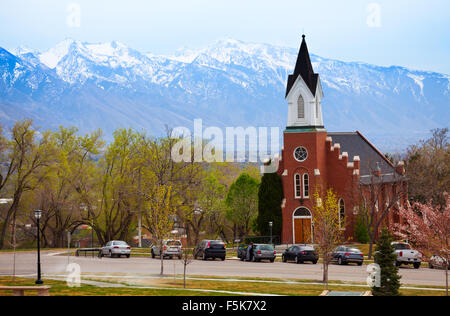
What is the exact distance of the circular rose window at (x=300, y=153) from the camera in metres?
65.1

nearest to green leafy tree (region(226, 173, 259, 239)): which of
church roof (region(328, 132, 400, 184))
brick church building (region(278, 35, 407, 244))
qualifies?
brick church building (region(278, 35, 407, 244))

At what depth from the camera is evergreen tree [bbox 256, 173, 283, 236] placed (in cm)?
6456

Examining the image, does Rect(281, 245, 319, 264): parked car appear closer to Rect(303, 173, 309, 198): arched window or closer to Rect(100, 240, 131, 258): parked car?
Rect(100, 240, 131, 258): parked car

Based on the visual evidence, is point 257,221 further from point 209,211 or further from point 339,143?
point 339,143

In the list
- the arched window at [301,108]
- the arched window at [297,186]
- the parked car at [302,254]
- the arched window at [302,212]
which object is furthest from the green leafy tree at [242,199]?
the parked car at [302,254]

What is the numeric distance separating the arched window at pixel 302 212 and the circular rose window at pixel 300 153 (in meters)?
4.93

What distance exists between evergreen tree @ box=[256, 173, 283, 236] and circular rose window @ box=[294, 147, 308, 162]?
3.00 meters

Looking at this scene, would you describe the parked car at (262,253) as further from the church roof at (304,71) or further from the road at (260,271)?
the church roof at (304,71)

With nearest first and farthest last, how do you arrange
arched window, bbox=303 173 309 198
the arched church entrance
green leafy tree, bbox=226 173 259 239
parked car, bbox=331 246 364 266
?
parked car, bbox=331 246 364 266 < the arched church entrance < arched window, bbox=303 173 309 198 < green leafy tree, bbox=226 173 259 239

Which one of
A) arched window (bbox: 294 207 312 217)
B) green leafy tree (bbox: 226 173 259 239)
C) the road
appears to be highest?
green leafy tree (bbox: 226 173 259 239)

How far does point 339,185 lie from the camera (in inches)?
2579

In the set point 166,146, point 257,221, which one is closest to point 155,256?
point 257,221
